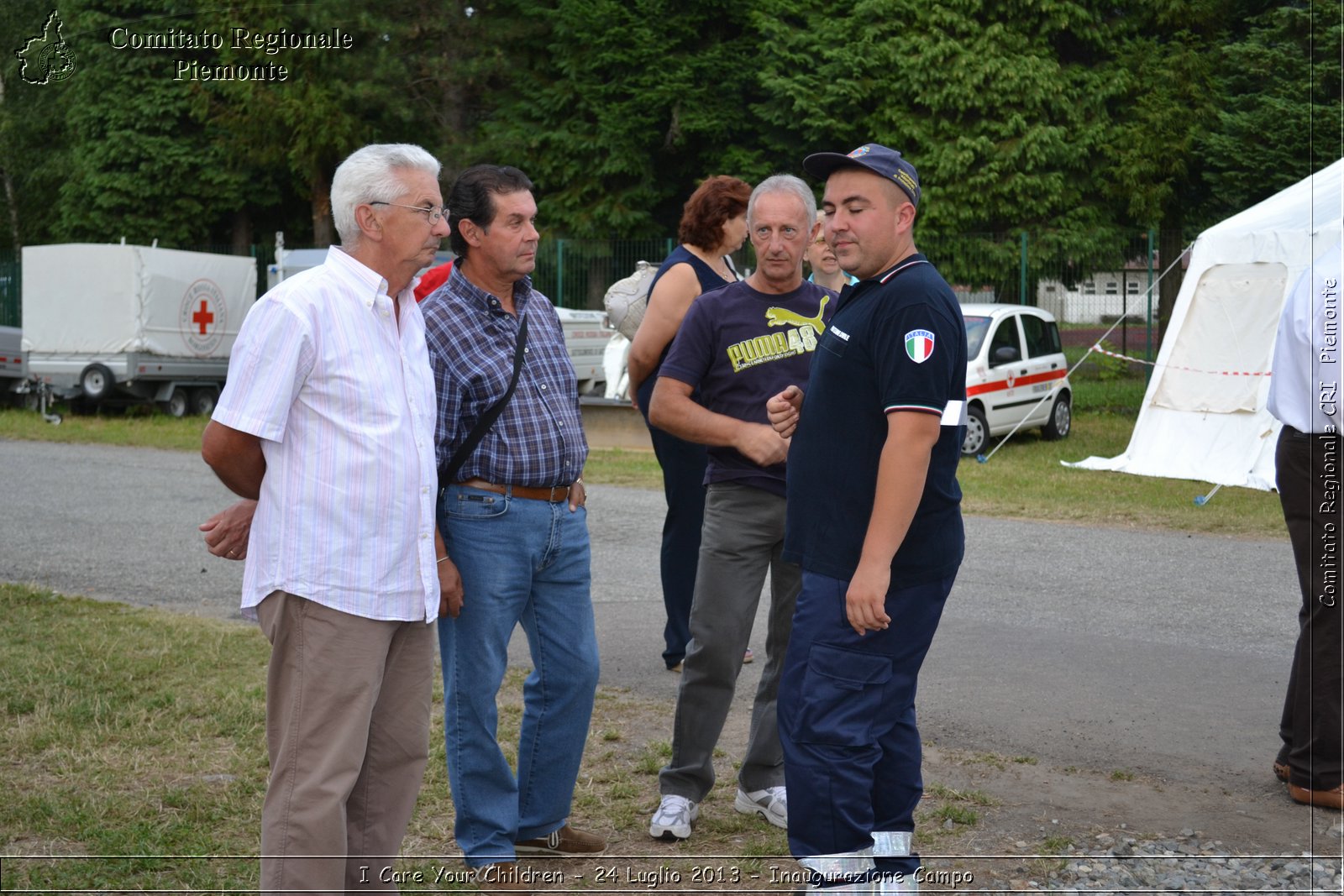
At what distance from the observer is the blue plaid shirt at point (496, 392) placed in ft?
12.4

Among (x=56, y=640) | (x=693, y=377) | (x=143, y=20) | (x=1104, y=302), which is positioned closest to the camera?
(x=693, y=377)

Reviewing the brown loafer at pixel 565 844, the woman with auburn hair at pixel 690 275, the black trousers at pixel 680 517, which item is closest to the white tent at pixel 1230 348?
the black trousers at pixel 680 517

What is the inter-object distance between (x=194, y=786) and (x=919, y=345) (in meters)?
3.03

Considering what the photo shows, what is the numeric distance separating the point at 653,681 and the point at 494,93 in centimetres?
2843

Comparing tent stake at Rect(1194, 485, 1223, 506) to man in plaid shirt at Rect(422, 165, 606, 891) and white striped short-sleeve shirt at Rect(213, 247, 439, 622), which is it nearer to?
man in plaid shirt at Rect(422, 165, 606, 891)

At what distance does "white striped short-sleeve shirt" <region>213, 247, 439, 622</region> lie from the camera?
302cm

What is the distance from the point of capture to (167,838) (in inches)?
165

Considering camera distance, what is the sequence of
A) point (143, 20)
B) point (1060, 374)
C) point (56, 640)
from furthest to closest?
point (143, 20)
point (1060, 374)
point (56, 640)

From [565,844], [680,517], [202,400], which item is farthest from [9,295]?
[565,844]

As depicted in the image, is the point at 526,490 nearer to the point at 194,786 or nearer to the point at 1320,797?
the point at 194,786

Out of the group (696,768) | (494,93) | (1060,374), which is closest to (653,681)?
(696,768)

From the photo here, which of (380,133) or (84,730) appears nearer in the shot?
(84,730)

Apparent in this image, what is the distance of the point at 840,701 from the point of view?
3.29 metres

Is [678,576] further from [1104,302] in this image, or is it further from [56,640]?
[1104,302]
